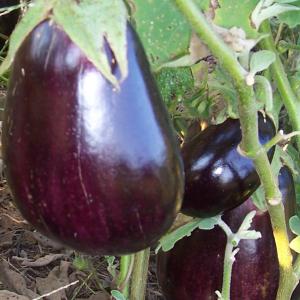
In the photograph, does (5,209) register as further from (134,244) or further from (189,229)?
(134,244)

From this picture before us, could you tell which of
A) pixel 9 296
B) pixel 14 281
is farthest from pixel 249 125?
pixel 14 281

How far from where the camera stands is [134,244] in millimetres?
603

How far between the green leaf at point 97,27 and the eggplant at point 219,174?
1.21ft

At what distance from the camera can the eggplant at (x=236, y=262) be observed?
103 cm

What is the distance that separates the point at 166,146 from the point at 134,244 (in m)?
0.08

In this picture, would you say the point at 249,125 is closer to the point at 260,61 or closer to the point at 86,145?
the point at 260,61

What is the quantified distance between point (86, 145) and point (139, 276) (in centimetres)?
55

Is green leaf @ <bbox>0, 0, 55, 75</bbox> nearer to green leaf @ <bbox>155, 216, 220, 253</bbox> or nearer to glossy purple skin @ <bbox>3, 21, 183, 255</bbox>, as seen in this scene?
glossy purple skin @ <bbox>3, 21, 183, 255</bbox>

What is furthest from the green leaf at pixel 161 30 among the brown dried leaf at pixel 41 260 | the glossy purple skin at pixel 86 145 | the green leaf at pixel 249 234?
the brown dried leaf at pixel 41 260

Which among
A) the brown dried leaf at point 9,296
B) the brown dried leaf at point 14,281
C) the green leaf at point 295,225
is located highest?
the green leaf at point 295,225

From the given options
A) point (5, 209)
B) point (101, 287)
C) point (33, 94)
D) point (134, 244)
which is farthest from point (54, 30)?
point (5, 209)

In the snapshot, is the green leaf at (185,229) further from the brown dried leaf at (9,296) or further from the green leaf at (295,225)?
the brown dried leaf at (9,296)

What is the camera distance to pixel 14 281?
1.53 metres

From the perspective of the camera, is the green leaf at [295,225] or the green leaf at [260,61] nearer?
the green leaf at [260,61]
